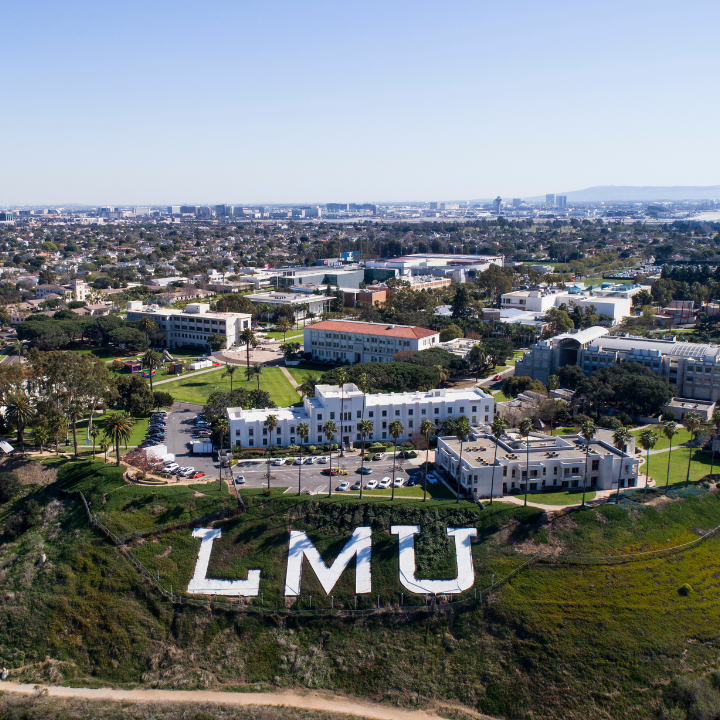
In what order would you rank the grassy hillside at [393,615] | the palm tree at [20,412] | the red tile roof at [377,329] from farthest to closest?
the red tile roof at [377,329], the palm tree at [20,412], the grassy hillside at [393,615]

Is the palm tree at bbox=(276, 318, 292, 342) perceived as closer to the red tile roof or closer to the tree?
the tree

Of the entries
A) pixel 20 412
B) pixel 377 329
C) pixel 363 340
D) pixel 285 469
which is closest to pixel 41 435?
pixel 20 412

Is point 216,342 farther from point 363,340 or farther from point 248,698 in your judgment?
point 248,698

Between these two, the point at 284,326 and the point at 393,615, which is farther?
the point at 284,326

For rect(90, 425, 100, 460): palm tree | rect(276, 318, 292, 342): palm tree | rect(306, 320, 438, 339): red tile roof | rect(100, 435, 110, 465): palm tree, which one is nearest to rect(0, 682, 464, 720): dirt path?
rect(100, 435, 110, 465): palm tree

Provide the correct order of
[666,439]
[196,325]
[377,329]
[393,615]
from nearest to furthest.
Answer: [393,615] → [666,439] → [377,329] → [196,325]

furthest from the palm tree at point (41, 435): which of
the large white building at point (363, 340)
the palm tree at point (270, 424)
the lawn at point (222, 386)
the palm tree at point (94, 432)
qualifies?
the large white building at point (363, 340)

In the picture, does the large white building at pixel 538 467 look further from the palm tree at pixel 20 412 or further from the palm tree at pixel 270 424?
the palm tree at pixel 20 412

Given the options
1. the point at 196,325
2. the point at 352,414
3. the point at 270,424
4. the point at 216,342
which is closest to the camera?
the point at 270,424
